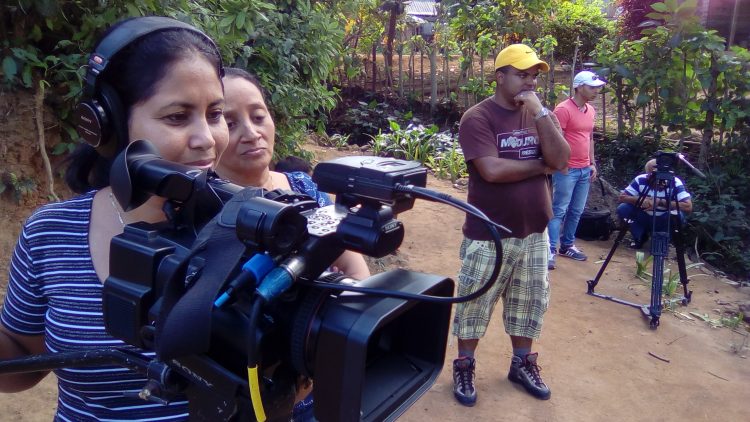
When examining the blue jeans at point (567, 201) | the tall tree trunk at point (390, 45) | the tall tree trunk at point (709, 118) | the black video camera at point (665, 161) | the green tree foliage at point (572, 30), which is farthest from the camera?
the green tree foliage at point (572, 30)

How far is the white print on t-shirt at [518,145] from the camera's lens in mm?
3344

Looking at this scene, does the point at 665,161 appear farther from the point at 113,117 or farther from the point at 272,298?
the point at 272,298

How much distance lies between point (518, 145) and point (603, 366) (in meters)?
1.79

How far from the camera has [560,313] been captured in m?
4.94

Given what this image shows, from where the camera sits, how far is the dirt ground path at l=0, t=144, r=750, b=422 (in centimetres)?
353

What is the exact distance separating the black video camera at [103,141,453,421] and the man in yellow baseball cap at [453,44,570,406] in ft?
7.93

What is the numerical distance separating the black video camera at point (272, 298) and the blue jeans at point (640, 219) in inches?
176

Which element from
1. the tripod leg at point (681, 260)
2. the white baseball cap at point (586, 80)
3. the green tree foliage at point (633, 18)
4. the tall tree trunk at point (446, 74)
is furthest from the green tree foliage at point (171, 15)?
the green tree foliage at point (633, 18)

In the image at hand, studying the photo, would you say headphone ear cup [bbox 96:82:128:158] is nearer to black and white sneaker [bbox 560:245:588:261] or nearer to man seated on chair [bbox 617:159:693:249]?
man seated on chair [bbox 617:159:693:249]

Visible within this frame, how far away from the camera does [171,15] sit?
3104 mm

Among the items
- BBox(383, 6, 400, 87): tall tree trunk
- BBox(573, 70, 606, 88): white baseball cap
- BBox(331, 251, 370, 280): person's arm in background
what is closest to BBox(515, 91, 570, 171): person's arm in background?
BBox(331, 251, 370, 280): person's arm in background

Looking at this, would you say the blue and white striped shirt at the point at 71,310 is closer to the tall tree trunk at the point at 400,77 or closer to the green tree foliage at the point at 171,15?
the green tree foliage at the point at 171,15

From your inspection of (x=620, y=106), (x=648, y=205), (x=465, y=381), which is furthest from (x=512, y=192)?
(x=620, y=106)

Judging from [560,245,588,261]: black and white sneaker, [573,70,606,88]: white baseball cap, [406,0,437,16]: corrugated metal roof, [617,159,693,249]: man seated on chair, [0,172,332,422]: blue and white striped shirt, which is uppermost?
[406,0,437,16]: corrugated metal roof
